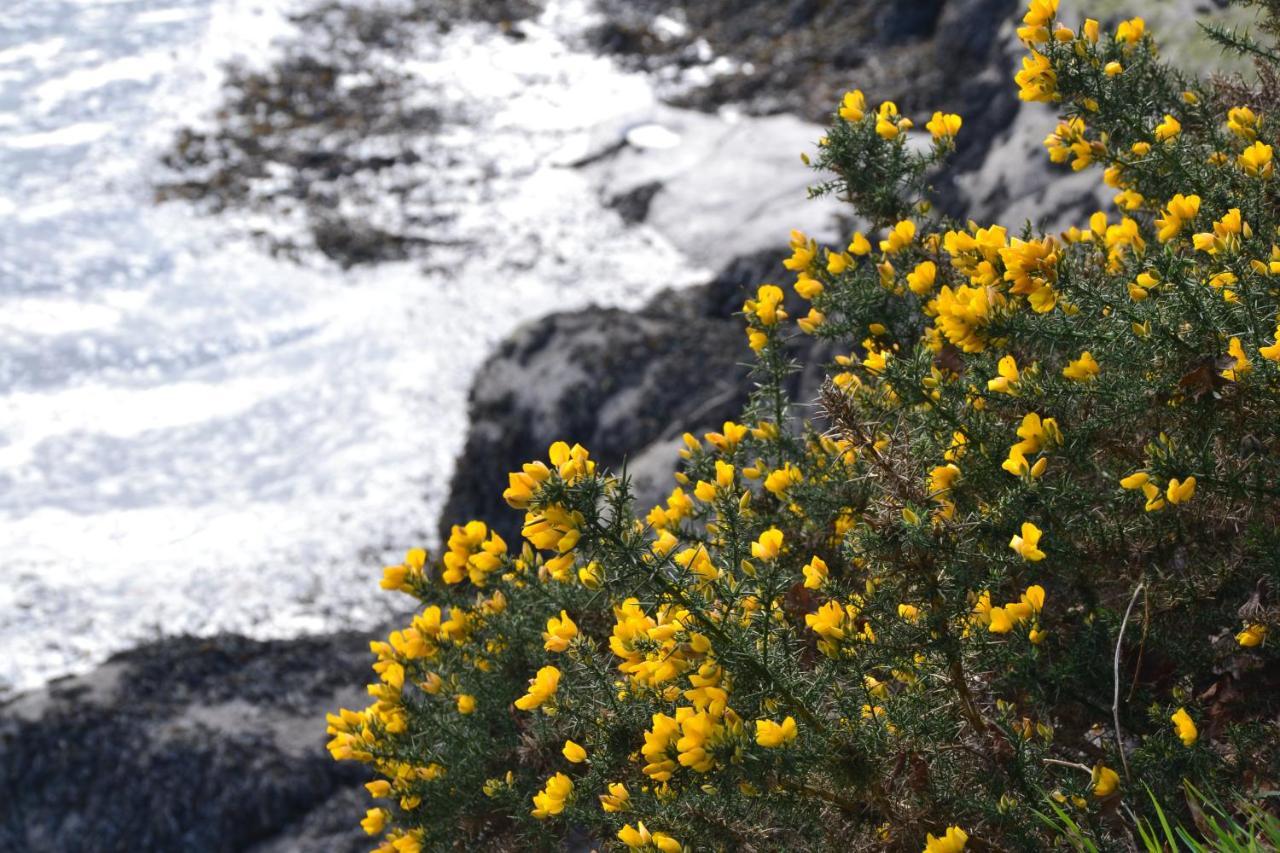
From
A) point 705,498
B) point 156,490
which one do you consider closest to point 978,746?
point 705,498

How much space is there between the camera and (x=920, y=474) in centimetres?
253

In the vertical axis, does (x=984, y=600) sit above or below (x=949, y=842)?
above

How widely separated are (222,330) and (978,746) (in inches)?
323

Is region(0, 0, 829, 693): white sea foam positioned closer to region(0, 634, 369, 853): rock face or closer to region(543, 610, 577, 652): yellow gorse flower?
region(0, 634, 369, 853): rock face

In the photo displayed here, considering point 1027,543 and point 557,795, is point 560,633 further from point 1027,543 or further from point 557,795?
point 1027,543

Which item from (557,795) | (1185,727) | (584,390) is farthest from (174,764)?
(1185,727)

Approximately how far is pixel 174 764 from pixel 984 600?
3559mm

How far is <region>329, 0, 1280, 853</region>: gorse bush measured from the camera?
220 centimetres

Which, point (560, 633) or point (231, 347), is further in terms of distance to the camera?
point (231, 347)

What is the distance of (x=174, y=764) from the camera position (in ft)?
15.7

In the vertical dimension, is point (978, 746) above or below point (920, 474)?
below

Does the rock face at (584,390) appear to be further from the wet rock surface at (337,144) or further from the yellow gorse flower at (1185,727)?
the yellow gorse flower at (1185,727)

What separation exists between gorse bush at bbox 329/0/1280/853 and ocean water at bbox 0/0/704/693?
178 inches

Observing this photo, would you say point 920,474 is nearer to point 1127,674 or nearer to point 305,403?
point 1127,674
